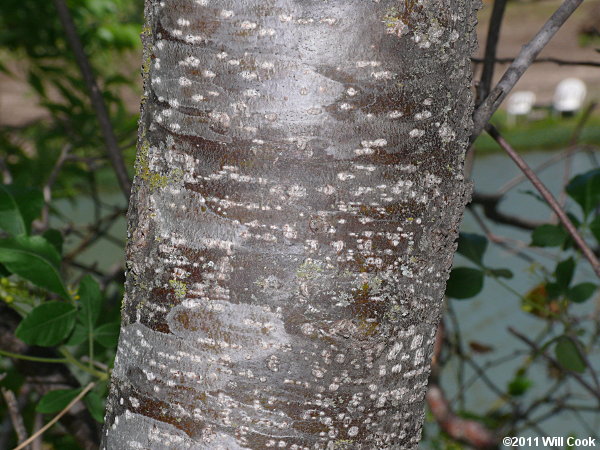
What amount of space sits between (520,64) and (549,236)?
1.21ft

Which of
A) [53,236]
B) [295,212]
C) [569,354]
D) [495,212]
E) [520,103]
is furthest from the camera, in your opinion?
[520,103]

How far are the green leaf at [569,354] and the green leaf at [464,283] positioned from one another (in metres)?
0.17

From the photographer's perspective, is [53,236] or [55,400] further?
[53,236]

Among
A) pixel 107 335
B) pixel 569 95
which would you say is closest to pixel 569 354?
pixel 107 335

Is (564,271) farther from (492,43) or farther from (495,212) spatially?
(495,212)

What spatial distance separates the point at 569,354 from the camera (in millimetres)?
949

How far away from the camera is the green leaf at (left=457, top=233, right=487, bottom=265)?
918 millimetres

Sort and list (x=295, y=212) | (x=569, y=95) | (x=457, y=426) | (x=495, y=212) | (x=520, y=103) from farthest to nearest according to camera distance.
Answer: (x=569, y=95), (x=520, y=103), (x=457, y=426), (x=495, y=212), (x=295, y=212)

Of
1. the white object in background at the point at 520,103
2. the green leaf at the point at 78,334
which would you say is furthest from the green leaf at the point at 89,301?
the white object in background at the point at 520,103

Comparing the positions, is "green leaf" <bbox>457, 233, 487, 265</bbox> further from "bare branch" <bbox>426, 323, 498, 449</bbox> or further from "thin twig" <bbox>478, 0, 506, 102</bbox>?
"bare branch" <bbox>426, 323, 498, 449</bbox>

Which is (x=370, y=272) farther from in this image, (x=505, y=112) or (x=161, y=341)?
(x=505, y=112)

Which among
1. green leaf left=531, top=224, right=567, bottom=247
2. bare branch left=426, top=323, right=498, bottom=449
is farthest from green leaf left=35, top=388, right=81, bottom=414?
bare branch left=426, top=323, right=498, bottom=449

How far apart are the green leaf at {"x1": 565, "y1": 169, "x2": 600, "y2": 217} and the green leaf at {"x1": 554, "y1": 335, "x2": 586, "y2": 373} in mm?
180

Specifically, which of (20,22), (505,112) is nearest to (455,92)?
(20,22)
